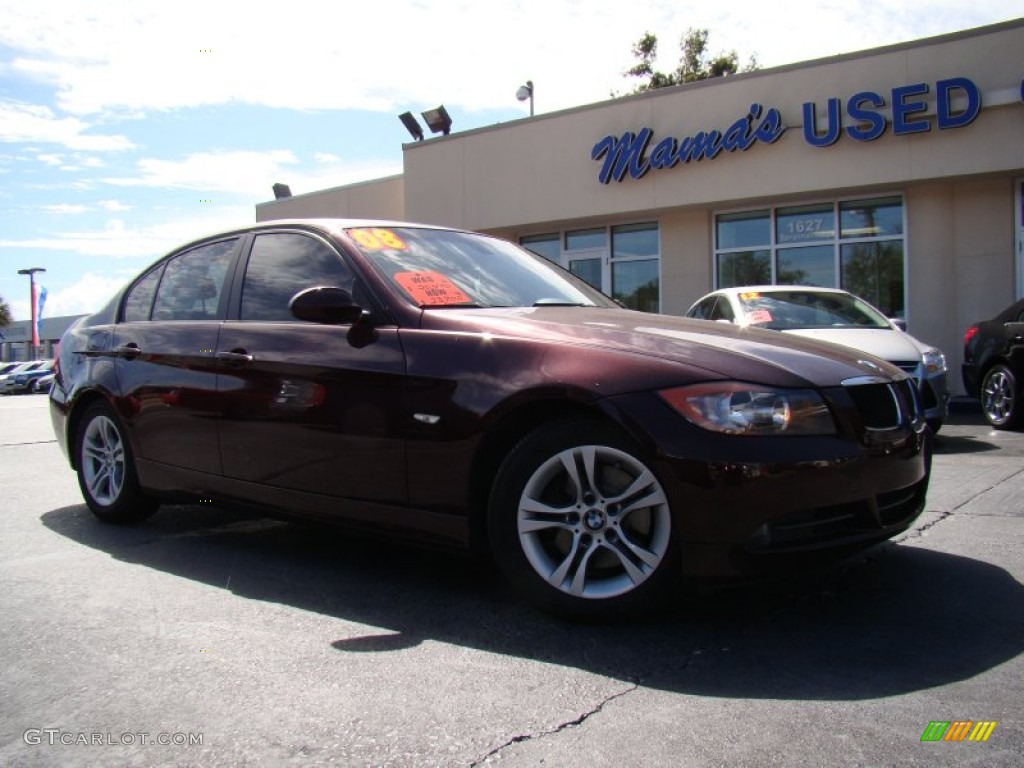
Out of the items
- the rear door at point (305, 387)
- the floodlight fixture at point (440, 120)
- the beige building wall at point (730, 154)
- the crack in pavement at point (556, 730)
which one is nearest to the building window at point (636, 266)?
the beige building wall at point (730, 154)

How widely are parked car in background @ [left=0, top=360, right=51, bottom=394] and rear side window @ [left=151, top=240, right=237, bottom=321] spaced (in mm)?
39366

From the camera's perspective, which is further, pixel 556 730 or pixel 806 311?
pixel 806 311

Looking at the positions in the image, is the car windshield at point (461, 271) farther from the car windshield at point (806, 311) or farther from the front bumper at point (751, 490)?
the car windshield at point (806, 311)

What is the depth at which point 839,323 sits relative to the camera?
838 cm

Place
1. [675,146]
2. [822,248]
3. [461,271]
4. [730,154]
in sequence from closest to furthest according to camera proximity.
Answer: [461,271] < [822,248] < [730,154] < [675,146]

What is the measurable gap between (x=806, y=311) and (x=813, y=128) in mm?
6030

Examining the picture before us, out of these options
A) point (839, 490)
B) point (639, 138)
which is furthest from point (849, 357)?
point (639, 138)

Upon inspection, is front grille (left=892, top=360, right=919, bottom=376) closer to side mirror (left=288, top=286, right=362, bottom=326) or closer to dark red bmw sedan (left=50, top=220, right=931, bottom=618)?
dark red bmw sedan (left=50, top=220, right=931, bottom=618)

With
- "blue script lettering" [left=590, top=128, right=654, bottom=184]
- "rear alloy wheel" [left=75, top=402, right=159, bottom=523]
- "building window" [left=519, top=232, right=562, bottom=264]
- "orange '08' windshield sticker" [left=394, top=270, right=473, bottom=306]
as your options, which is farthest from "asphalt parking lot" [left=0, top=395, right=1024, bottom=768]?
"building window" [left=519, top=232, right=562, bottom=264]

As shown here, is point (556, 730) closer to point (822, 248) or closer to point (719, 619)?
point (719, 619)

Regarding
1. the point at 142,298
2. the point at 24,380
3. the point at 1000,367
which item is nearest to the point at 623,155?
the point at 1000,367

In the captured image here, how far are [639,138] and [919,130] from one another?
453cm

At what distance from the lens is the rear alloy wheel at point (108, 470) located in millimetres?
4828

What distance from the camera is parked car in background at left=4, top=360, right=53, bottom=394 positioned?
38625mm
